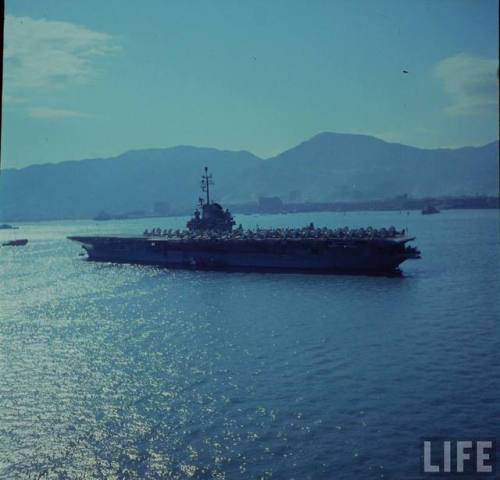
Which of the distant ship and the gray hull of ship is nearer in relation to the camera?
the gray hull of ship

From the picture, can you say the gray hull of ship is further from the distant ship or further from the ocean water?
the ocean water

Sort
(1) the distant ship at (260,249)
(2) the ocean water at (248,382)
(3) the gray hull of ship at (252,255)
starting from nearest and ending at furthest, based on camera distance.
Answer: (2) the ocean water at (248,382) → (3) the gray hull of ship at (252,255) → (1) the distant ship at (260,249)

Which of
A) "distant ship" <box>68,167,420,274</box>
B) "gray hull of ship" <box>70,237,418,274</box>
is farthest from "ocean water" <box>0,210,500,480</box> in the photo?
"distant ship" <box>68,167,420,274</box>

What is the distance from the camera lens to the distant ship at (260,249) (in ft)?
150

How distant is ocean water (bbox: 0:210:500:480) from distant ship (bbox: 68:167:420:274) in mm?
6860

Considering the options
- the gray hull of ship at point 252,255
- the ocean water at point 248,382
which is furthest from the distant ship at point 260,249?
the ocean water at point 248,382

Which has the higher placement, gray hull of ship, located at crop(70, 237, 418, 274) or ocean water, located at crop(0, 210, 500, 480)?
gray hull of ship, located at crop(70, 237, 418, 274)

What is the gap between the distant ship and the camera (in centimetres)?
4572

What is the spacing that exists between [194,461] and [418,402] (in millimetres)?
8183

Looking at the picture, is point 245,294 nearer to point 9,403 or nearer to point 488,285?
point 488,285

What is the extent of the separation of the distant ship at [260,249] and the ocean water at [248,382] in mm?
6860

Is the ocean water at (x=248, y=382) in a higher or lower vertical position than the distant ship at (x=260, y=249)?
lower

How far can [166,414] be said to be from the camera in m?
16.8

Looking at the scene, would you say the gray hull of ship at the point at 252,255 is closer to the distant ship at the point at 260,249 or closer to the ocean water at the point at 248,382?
the distant ship at the point at 260,249
